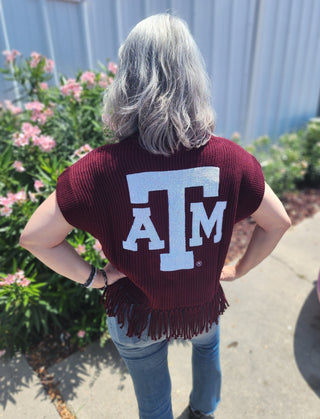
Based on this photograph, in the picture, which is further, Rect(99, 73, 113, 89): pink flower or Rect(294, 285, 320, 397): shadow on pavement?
Rect(99, 73, 113, 89): pink flower

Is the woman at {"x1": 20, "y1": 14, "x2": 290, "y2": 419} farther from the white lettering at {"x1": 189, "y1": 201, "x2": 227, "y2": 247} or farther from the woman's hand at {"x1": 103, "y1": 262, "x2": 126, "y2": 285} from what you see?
the woman's hand at {"x1": 103, "y1": 262, "x2": 126, "y2": 285}

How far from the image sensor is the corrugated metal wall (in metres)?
2.79

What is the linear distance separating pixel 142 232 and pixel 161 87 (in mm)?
449

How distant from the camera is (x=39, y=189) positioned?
226 cm

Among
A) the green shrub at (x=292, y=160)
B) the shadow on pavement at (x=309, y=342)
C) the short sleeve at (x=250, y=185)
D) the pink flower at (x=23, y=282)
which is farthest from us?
the green shrub at (x=292, y=160)

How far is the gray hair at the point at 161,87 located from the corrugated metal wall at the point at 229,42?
7.63 feet

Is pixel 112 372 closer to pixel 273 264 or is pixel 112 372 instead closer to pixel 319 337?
pixel 319 337

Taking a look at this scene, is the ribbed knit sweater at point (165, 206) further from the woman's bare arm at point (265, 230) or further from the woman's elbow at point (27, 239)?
the woman's elbow at point (27, 239)

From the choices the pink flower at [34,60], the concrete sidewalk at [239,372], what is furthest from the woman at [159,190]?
the pink flower at [34,60]

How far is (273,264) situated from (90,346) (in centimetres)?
193

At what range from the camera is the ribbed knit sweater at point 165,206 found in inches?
37.2

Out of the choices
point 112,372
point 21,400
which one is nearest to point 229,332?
point 112,372

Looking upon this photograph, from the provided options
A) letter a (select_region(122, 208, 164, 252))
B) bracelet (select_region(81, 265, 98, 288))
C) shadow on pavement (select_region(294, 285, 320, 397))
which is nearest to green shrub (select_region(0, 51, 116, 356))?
bracelet (select_region(81, 265, 98, 288))

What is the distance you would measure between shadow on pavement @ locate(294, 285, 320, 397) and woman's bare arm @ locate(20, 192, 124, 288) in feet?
5.51
